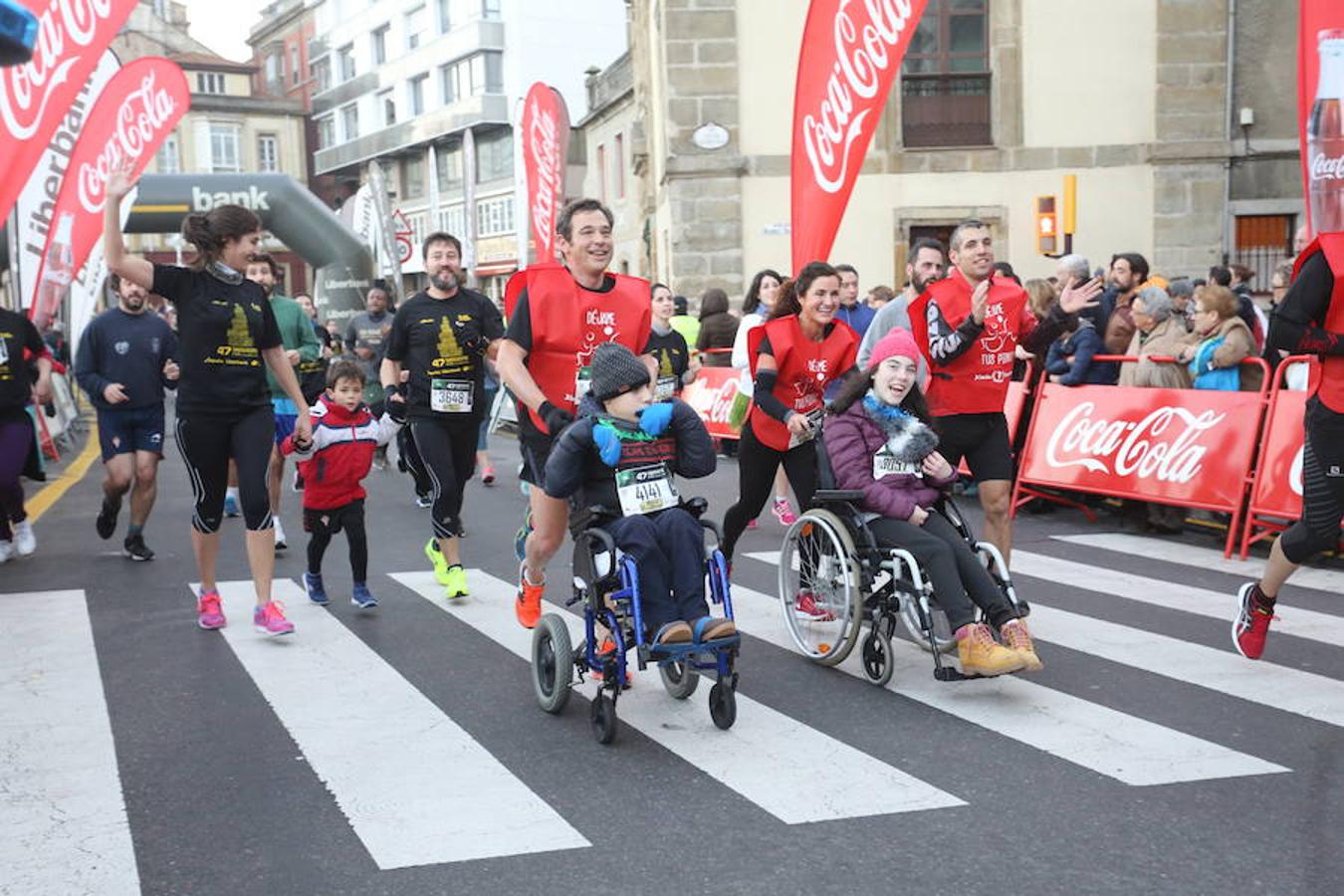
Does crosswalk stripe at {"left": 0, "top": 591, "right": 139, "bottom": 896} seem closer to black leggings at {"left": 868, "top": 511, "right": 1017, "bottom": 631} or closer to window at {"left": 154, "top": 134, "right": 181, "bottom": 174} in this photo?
black leggings at {"left": 868, "top": 511, "right": 1017, "bottom": 631}

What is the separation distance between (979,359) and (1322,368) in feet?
5.33

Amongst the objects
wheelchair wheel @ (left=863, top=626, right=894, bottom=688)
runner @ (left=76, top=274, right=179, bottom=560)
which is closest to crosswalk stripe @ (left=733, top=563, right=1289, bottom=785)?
wheelchair wheel @ (left=863, top=626, right=894, bottom=688)

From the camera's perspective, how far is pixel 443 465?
8.19 metres

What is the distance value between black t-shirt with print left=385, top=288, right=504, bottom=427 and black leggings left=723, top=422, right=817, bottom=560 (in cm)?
171

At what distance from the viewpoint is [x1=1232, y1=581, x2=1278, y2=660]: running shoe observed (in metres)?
6.20

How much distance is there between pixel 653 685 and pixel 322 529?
102 inches

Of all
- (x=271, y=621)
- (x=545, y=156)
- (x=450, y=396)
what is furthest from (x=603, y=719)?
(x=545, y=156)

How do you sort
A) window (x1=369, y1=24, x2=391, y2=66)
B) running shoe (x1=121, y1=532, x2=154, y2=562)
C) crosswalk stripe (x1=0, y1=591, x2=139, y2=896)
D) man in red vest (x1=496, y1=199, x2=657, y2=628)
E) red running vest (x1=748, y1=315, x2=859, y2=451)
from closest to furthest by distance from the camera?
crosswalk stripe (x1=0, y1=591, x2=139, y2=896)
man in red vest (x1=496, y1=199, x2=657, y2=628)
red running vest (x1=748, y1=315, x2=859, y2=451)
running shoe (x1=121, y1=532, x2=154, y2=562)
window (x1=369, y1=24, x2=391, y2=66)

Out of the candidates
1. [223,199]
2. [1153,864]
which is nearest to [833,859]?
[1153,864]

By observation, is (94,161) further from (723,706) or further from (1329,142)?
(723,706)

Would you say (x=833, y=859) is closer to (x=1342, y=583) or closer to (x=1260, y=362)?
(x=1342, y=583)

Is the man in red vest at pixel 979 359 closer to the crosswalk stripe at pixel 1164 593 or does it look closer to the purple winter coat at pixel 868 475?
the purple winter coat at pixel 868 475

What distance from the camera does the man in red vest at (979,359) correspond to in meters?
6.98

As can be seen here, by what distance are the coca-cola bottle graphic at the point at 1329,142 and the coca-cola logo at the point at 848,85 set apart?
389cm
